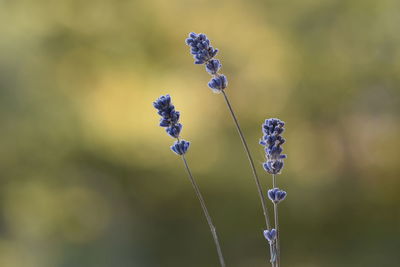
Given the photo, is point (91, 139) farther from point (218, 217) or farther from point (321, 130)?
point (321, 130)

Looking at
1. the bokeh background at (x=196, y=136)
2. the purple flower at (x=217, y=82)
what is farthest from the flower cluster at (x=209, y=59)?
the bokeh background at (x=196, y=136)

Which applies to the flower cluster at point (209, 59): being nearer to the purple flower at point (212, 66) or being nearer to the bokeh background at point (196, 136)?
the purple flower at point (212, 66)

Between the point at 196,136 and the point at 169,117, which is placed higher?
the point at 196,136

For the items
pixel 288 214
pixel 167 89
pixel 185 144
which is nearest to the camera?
pixel 185 144

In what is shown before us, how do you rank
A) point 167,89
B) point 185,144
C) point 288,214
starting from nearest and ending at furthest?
point 185,144
point 167,89
point 288,214

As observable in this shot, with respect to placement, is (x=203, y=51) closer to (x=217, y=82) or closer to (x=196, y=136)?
(x=217, y=82)

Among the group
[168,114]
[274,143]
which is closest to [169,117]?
[168,114]

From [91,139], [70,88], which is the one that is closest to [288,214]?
[91,139]
